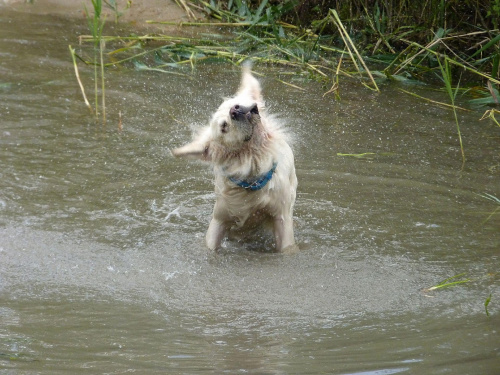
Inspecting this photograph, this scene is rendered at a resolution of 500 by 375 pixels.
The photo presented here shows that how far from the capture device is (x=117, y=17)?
394 inches

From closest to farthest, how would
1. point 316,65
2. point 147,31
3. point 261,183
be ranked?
point 261,183
point 316,65
point 147,31

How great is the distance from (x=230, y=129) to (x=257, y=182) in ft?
1.28

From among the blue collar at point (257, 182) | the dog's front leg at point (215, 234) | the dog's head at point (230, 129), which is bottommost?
the dog's front leg at point (215, 234)

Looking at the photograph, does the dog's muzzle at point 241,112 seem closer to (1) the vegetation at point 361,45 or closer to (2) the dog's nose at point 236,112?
(2) the dog's nose at point 236,112

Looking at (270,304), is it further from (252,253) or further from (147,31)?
(147,31)

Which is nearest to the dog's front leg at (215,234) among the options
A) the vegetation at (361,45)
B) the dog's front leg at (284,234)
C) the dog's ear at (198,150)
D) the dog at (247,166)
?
the dog at (247,166)

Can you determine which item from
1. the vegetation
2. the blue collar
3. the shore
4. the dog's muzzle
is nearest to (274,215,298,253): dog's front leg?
the blue collar

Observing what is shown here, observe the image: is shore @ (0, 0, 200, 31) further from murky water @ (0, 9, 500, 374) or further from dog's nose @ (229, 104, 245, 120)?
dog's nose @ (229, 104, 245, 120)

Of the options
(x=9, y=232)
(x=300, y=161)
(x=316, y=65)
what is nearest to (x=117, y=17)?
(x=316, y=65)

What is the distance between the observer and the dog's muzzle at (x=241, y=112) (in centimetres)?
433

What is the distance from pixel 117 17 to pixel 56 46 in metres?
1.28

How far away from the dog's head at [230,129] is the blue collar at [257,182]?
8.3 inches

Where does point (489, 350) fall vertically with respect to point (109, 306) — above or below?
above

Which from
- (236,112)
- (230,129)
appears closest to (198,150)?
(230,129)
